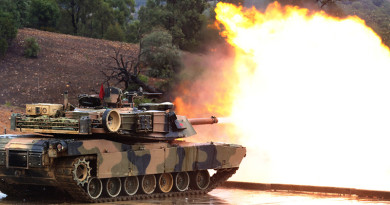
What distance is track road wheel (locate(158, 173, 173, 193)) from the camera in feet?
81.5

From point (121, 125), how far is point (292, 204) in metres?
5.52

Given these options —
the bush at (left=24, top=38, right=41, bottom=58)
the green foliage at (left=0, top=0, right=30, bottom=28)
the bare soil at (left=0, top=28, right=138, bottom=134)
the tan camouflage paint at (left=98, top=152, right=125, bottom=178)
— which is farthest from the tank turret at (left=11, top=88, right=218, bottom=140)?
the green foliage at (left=0, top=0, right=30, bottom=28)

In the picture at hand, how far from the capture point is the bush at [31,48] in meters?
58.8

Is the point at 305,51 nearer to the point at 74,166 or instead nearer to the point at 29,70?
the point at 74,166

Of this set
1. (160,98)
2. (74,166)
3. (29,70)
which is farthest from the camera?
(29,70)

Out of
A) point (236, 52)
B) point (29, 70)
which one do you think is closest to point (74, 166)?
point (236, 52)

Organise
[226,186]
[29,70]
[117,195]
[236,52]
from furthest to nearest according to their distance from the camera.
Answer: [29,70] → [236,52] → [226,186] → [117,195]

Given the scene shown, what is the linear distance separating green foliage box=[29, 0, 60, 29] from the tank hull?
156 feet

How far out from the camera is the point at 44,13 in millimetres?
71625

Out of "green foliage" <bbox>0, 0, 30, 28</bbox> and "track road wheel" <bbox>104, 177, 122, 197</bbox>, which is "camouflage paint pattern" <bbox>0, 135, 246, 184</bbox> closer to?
"track road wheel" <bbox>104, 177, 122, 197</bbox>

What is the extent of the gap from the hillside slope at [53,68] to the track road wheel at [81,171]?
28.8 metres

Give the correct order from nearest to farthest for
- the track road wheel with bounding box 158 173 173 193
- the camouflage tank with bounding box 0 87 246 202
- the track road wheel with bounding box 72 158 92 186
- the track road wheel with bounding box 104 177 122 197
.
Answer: the track road wheel with bounding box 72 158 92 186 < the camouflage tank with bounding box 0 87 246 202 < the track road wheel with bounding box 104 177 122 197 < the track road wheel with bounding box 158 173 173 193

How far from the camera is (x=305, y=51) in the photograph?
33219 mm

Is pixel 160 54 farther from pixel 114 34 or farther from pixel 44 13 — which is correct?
pixel 44 13
